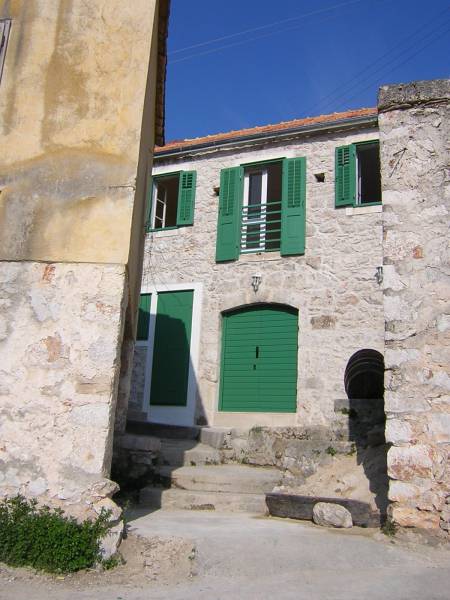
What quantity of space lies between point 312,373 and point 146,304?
3.72m

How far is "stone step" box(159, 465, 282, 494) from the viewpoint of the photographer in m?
7.67

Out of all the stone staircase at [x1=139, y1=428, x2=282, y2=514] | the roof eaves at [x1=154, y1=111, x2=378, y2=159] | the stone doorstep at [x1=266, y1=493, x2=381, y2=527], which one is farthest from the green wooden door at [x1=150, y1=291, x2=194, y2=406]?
the stone doorstep at [x1=266, y1=493, x2=381, y2=527]

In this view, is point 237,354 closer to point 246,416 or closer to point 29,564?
point 246,416

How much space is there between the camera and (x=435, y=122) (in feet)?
20.9

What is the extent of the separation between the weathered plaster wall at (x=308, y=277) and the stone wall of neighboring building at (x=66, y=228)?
18.0 feet

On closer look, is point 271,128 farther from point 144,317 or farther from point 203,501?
point 203,501

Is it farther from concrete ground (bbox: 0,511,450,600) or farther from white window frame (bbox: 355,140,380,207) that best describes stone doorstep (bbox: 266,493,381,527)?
white window frame (bbox: 355,140,380,207)

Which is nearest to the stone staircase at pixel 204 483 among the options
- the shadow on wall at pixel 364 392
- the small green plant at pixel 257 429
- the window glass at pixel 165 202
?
the small green plant at pixel 257 429

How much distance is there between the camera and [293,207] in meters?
11.6

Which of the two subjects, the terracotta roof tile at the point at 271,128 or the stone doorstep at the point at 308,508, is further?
the terracotta roof tile at the point at 271,128

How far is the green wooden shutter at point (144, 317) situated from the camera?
12.3 meters

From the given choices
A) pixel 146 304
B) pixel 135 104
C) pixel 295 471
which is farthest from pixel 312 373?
pixel 135 104

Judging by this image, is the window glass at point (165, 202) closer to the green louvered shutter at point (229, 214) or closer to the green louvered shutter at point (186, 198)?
the green louvered shutter at point (186, 198)

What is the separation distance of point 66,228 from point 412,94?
376 centimetres
